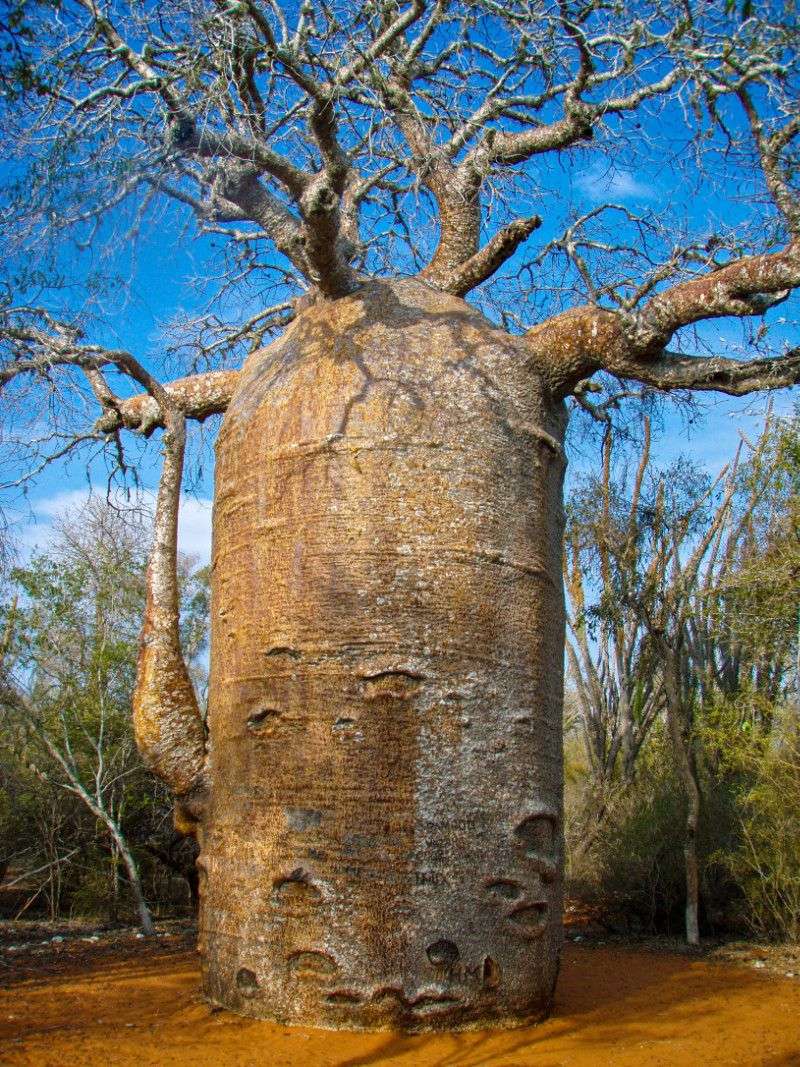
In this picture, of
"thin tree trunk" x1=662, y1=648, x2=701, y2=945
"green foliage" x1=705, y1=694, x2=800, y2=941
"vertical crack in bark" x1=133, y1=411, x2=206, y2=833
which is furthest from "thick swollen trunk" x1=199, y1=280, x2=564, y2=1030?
"thin tree trunk" x1=662, y1=648, x2=701, y2=945

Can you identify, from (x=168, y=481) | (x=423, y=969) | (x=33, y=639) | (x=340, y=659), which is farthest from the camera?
(x=33, y=639)

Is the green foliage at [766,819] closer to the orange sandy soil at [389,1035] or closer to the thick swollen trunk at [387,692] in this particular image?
the orange sandy soil at [389,1035]

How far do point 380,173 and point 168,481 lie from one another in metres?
2.09

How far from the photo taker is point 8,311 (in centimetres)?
420

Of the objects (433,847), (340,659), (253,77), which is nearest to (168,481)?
(340,659)

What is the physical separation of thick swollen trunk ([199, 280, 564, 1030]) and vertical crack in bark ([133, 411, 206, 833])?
0.32ft

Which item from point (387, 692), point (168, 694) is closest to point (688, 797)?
point (387, 692)

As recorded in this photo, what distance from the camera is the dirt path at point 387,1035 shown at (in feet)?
9.60

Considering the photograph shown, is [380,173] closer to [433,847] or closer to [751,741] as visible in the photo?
[433,847]

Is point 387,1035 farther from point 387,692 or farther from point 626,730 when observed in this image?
point 626,730

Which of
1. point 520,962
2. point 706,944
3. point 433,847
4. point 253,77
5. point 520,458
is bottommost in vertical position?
point 706,944

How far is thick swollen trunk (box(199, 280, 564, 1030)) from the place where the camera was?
3.17m

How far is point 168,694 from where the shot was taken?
3869 mm

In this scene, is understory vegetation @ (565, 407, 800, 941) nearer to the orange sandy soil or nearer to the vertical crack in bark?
the orange sandy soil
